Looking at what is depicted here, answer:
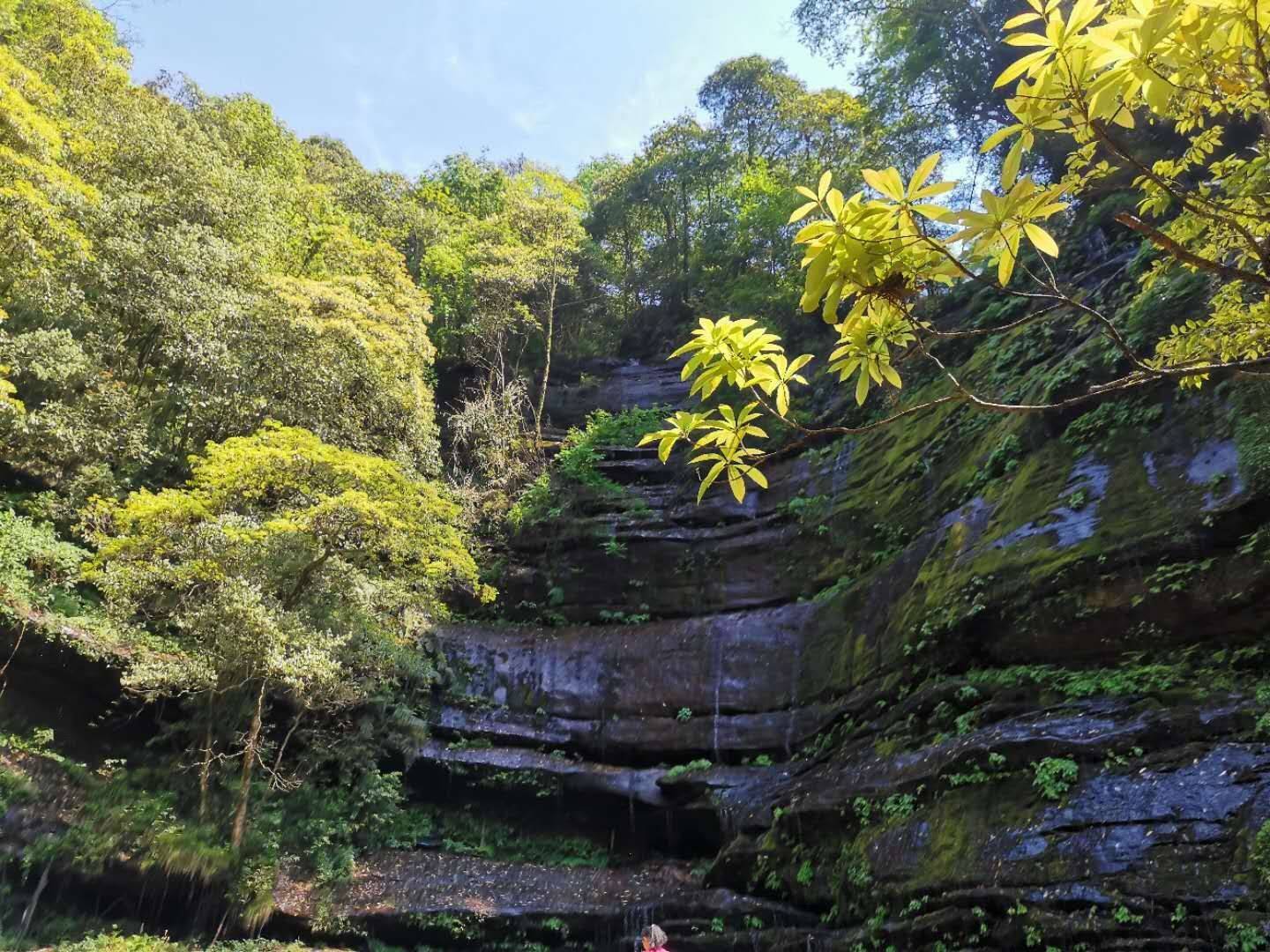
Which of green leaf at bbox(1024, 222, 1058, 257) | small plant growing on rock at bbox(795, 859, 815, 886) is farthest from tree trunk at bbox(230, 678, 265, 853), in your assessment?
green leaf at bbox(1024, 222, 1058, 257)

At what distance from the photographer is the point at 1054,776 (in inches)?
222

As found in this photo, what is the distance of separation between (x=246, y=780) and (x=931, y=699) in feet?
26.9

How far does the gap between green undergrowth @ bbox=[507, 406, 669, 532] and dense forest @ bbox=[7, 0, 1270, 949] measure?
0.11m

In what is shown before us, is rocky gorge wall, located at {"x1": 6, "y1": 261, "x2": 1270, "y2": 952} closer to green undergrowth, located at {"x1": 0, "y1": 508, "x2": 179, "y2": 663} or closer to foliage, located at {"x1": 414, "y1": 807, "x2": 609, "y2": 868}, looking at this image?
foliage, located at {"x1": 414, "y1": 807, "x2": 609, "y2": 868}

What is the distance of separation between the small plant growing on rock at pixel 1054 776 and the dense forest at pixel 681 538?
38 mm

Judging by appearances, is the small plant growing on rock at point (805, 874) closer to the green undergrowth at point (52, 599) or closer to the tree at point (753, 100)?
the green undergrowth at point (52, 599)

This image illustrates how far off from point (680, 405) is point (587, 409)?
9.46ft

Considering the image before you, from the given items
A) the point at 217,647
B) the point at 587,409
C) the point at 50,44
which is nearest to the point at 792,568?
the point at 217,647

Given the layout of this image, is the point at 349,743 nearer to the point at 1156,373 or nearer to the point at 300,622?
the point at 300,622

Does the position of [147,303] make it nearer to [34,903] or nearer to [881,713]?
[34,903]

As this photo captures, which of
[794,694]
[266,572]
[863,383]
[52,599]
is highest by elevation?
[266,572]

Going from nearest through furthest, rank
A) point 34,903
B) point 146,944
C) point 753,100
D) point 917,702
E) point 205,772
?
point 917,702
point 146,944
point 34,903
point 205,772
point 753,100

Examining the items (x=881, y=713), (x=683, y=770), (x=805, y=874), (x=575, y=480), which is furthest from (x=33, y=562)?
(x=881, y=713)

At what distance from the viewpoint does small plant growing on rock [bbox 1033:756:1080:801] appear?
5.55 m
